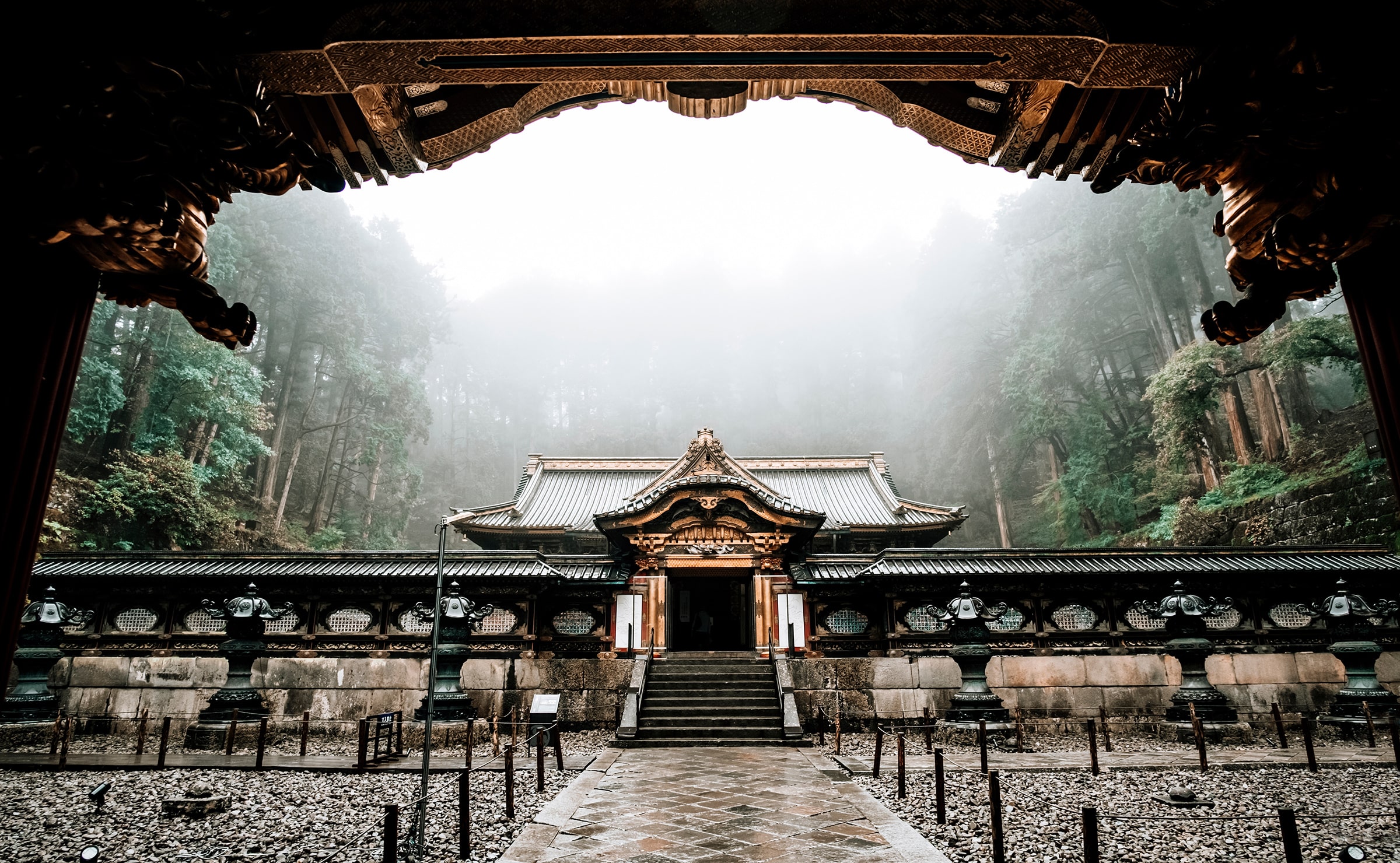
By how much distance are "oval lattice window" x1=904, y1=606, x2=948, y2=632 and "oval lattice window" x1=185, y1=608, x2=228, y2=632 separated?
13.8m

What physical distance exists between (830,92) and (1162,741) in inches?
531

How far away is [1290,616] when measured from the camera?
14.0 meters

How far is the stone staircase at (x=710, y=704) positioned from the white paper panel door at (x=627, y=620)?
34.2 inches

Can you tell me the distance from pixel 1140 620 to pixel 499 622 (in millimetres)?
13062

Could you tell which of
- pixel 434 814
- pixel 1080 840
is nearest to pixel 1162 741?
pixel 1080 840

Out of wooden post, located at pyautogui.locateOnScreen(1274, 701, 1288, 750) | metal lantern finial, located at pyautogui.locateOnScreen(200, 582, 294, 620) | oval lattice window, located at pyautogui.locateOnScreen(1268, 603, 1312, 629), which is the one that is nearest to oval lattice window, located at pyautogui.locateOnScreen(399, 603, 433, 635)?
metal lantern finial, located at pyautogui.locateOnScreen(200, 582, 294, 620)

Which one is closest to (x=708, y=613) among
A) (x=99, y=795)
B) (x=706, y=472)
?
(x=706, y=472)

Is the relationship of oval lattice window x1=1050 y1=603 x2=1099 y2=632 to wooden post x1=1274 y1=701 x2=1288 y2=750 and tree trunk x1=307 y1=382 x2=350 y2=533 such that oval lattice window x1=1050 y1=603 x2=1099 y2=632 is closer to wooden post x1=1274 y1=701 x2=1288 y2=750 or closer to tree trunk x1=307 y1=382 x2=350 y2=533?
wooden post x1=1274 y1=701 x2=1288 y2=750

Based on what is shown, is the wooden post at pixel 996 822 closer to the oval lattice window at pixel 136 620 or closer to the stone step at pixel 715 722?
the stone step at pixel 715 722

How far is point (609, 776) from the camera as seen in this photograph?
8.64 m

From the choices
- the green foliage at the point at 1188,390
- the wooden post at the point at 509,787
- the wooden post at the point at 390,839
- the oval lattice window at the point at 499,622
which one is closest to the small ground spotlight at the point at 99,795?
the wooden post at the point at 509,787

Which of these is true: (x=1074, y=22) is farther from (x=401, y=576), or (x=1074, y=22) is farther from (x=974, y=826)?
(x=401, y=576)

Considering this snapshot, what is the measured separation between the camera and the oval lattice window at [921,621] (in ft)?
47.2

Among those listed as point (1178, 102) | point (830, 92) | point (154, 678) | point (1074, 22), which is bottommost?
point (154, 678)
